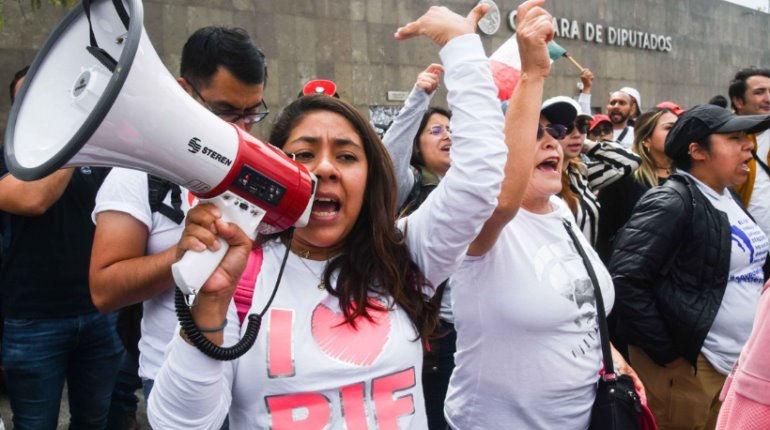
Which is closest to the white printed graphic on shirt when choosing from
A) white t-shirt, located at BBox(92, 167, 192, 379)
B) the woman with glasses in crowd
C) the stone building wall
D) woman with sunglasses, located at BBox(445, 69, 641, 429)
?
woman with sunglasses, located at BBox(445, 69, 641, 429)

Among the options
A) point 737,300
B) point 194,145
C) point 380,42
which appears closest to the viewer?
point 194,145

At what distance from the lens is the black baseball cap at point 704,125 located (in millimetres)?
3072

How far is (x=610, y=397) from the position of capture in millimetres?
2033

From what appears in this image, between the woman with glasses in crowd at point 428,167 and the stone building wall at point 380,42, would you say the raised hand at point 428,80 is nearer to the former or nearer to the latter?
the woman with glasses in crowd at point 428,167

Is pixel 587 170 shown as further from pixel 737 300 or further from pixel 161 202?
Result: pixel 161 202

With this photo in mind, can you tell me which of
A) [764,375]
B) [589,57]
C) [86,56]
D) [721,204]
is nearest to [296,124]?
[86,56]

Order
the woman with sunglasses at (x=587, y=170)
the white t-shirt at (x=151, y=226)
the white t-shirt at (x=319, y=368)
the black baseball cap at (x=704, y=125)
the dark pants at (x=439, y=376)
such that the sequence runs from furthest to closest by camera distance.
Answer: the woman with sunglasses at (x=587, y=170) → the dark pants at (x=439, y=376) → the black baseball cap at (x=704, y=125) → the white t-shirt at (x=151, y=226) → the white t-shirt at (x=319, y=368)

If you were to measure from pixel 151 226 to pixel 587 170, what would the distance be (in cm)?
303

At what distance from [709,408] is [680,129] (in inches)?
52.3

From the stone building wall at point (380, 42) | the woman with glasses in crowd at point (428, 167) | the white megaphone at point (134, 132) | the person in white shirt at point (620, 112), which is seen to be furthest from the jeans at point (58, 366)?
the person in white shirt at point (620, 112)

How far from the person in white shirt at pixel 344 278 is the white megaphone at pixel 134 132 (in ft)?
0.24

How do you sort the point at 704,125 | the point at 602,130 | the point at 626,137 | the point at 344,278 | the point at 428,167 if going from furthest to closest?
the point at 626,137 → the point at 602,130 → the point at 428,167 → the point at 704,125 → the point at 344,278

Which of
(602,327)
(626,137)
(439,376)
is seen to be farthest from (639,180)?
(626,137)

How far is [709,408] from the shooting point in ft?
9.57
